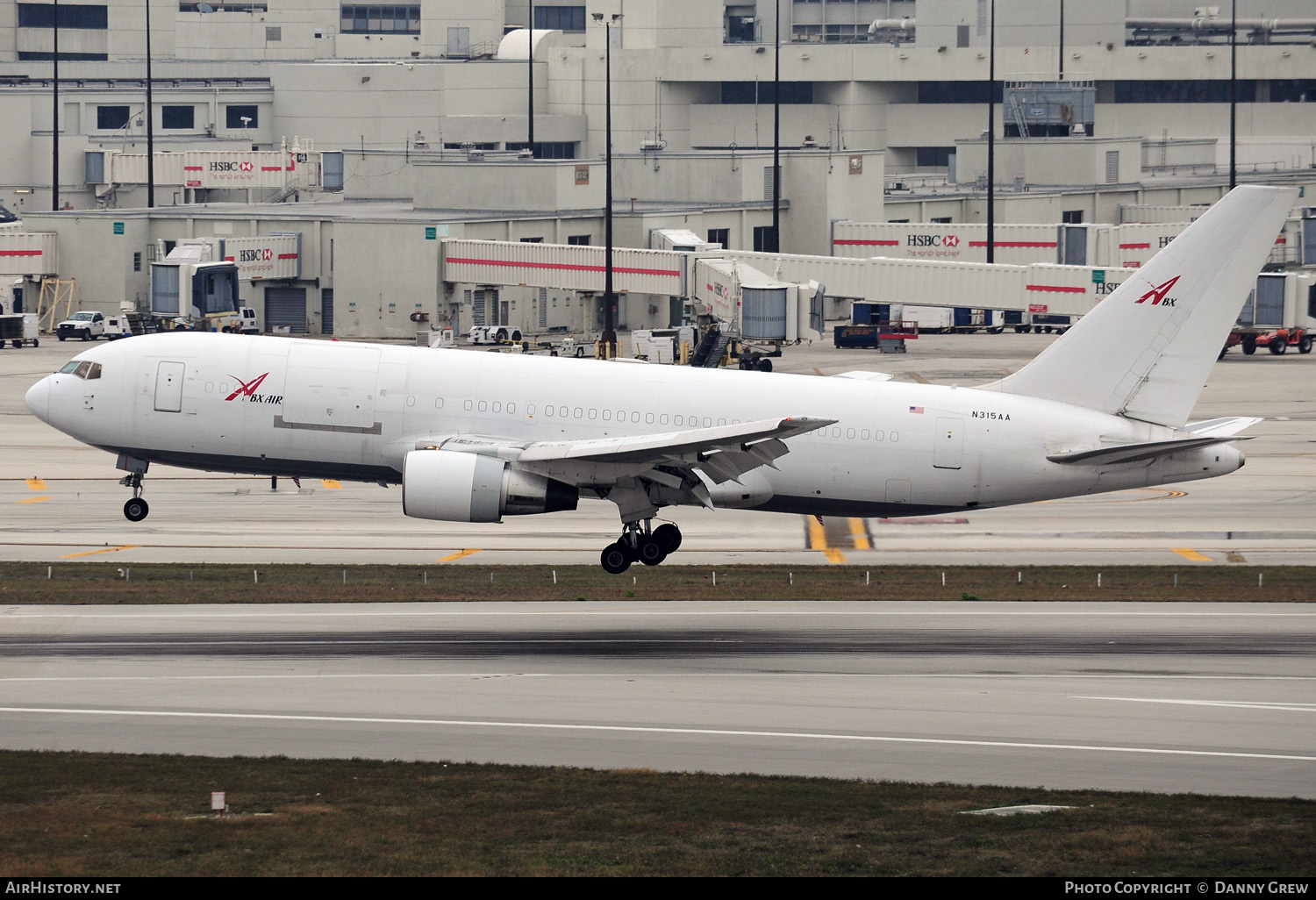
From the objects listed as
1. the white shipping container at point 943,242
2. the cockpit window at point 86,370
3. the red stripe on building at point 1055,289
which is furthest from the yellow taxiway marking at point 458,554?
the white shipping container at point 943,242

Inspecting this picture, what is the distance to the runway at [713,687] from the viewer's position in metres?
31.6

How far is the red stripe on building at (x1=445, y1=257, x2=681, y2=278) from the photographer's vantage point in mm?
117125

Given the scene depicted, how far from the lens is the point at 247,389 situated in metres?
46.2

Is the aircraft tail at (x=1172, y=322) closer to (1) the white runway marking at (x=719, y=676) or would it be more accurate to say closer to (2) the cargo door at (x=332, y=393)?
(1) the white runway marking at (x=719, y=676)

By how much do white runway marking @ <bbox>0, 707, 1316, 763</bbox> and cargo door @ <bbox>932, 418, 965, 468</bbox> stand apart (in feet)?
48.0

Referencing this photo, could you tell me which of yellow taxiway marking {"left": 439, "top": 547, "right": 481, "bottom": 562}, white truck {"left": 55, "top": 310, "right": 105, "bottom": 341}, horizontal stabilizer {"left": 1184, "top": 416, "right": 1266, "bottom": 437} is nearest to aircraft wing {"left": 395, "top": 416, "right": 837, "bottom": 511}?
yellow taxiway marking {"left": 439, "top": 547, "right": 481, "bottom": 562}

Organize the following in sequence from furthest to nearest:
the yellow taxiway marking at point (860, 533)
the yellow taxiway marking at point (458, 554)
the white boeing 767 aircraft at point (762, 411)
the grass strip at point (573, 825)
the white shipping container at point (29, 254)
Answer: the white shipping container at point (29, 254)
the yellow taxiway marking at point (860, 533)
the yellow taxiway marking at point (458, 554)
the white boeing 767 aircraft at point (762, 411)
the grass strip at point (573, 825)

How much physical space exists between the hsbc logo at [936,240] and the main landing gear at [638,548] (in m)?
96.1

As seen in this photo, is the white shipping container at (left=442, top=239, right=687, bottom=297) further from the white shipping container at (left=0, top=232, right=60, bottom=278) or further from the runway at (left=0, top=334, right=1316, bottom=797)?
the runway at (left=0, top=334, right=1316, bottom=797)

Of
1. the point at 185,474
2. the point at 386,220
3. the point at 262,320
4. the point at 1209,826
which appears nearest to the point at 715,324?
the point at 386,220

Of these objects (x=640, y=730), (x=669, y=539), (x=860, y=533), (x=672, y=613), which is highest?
(x=669, y=539)

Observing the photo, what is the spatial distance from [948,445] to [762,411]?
5.23 meters

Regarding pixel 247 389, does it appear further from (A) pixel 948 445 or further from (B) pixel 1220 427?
(B) pixel 1220 427

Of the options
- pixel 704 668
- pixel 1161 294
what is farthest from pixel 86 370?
pixel 1161 294
